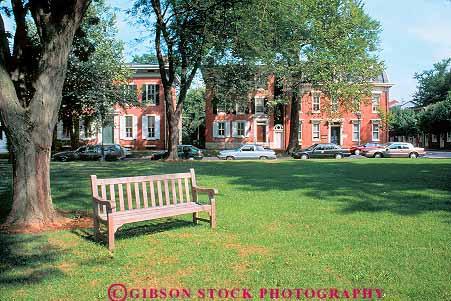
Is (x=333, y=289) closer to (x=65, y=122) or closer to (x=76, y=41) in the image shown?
(x=76, y=41)

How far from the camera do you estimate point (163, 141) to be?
44.4 meters

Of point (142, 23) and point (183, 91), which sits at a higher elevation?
point (142, 23)

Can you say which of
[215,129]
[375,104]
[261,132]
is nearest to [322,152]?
[261,132]

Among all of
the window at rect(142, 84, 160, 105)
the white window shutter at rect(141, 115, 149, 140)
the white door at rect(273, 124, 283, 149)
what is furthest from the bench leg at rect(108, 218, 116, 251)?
the white door at rect(273, 124, 283, 149)

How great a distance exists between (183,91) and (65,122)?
13.3 m

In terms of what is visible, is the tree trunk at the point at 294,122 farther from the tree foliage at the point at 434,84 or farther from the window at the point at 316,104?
the tree foliage at the point at 434,84

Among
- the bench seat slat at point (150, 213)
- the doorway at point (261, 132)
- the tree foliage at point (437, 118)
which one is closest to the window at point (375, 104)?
the tree foliage at point (437, 118)

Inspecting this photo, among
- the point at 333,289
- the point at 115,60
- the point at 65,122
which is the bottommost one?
the point at 333,289

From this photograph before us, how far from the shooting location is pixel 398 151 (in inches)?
1486

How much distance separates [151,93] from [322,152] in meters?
20.5

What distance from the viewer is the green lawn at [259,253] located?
428 centimetres

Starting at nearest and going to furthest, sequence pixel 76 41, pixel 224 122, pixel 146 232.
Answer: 1. pixel 146 232
2. pixel 76 41
3. pixel 224 122

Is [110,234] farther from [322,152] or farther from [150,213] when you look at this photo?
[322,152]

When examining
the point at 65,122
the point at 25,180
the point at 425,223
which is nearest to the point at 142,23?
the point at 65,122
